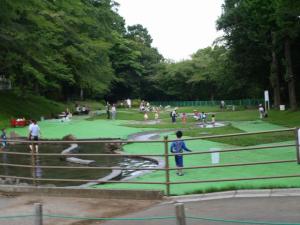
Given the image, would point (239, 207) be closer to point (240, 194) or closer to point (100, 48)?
point (240, 194)

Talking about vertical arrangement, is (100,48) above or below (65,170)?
above

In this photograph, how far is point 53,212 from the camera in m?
9.32

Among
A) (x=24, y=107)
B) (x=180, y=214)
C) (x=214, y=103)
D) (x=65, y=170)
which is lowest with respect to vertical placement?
(x=65, y=170)

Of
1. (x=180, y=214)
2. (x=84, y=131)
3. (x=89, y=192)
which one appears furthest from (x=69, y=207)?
(x=84, y=131)

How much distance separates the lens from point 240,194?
9.77 meters

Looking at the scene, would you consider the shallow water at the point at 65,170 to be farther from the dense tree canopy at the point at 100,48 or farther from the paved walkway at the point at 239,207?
the dense tree canopy at the point at 100,48

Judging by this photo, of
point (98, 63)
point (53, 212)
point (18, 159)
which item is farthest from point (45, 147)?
point (98, 63)

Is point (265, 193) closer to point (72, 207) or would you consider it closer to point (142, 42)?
point (72, 207)

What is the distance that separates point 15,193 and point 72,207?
2.12 metres

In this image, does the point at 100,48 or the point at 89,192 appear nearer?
the point at 89,192

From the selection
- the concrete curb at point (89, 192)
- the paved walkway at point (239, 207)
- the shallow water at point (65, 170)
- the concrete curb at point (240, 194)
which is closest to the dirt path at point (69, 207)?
the concrete curb at point (89, 192)

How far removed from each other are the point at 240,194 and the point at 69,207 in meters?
3.24

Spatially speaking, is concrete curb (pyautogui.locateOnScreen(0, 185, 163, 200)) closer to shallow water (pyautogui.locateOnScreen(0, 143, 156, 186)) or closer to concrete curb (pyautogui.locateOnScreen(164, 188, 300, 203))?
concrete curb (pyautogui.locateOnScreen(164, 188, 300, 203))

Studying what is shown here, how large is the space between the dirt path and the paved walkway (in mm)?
413
